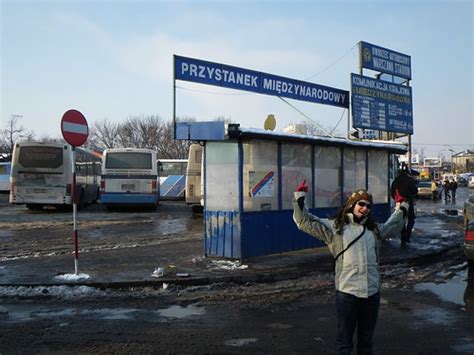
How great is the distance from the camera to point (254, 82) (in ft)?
43.4

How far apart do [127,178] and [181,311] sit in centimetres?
1776

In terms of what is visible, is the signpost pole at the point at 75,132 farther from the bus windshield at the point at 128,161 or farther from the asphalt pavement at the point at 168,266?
the bus windshield at the point at 128,161

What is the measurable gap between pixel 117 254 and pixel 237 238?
3.05 metres

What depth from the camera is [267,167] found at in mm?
10664

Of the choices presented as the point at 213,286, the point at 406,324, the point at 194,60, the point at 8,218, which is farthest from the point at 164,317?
the point at 8,218

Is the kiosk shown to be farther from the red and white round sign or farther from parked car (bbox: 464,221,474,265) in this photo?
parked car (bbox: 464,221,474,265)

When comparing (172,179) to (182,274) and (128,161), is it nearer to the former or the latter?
(128,161)

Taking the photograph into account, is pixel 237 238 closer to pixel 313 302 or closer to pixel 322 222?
pixel 313 302

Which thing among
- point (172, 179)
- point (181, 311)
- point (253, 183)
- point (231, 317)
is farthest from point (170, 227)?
point (172, 179)

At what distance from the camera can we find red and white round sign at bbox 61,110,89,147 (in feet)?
28.9

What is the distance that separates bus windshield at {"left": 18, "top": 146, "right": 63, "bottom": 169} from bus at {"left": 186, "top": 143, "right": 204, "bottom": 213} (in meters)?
5.76

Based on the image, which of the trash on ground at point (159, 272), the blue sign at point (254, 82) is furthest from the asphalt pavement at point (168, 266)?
the blue sign at point (254, 82)

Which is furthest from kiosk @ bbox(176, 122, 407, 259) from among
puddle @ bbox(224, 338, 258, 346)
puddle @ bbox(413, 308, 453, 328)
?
puddle @ bbox(224, 338, 258, 346)

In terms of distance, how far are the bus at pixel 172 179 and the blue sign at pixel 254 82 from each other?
69.8 ft
